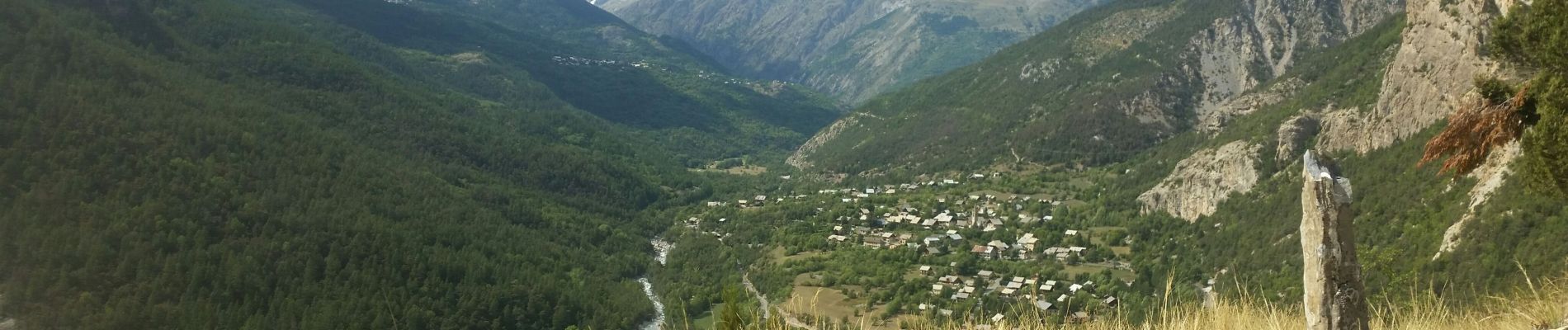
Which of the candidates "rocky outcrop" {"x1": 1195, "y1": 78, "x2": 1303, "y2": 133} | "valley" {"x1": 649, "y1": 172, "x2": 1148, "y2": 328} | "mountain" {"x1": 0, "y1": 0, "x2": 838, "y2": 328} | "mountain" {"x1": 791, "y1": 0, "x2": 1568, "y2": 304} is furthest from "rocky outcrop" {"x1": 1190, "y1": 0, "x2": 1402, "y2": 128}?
"mountain" {"x1": 0, "y1": 0, "x2": 838, "y2": 328}

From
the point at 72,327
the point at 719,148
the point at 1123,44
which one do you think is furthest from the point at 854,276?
the point at 719,148

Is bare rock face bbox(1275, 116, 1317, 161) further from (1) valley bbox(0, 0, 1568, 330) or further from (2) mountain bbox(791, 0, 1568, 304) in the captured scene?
(1) valley bbox(0, 0, 1568, 330)

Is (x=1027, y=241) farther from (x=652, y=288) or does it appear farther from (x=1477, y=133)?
(x=1477, y=133)

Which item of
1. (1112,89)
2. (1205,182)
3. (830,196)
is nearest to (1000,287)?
(1205,182)

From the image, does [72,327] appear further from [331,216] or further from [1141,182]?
[1141,182]

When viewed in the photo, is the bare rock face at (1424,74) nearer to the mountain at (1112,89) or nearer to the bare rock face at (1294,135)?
the bare rock face at (1294,135)
